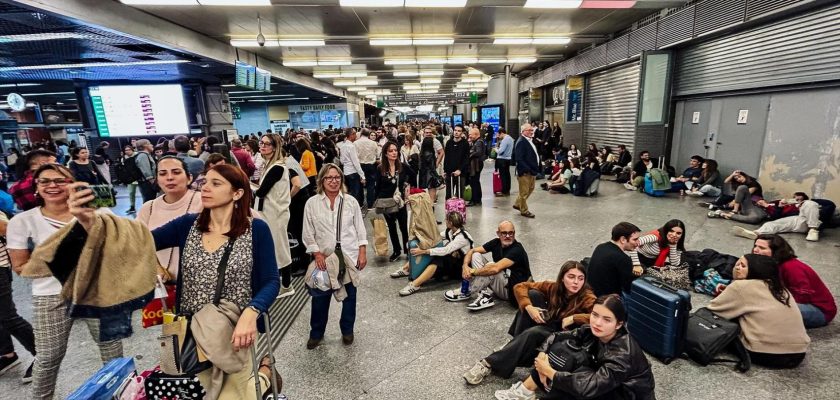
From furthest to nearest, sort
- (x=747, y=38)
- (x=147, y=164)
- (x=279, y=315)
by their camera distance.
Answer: (x=747, y=38) < (x=147, y=164) < (x=279, y=315)

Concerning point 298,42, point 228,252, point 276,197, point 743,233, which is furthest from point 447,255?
point 298,42

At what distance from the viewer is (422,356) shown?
294 centimetres

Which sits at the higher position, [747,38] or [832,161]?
[747,38]

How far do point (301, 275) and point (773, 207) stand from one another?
7.72m

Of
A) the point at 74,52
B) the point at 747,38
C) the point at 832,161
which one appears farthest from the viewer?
the point at 74,52

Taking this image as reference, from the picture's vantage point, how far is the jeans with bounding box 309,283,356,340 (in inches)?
117

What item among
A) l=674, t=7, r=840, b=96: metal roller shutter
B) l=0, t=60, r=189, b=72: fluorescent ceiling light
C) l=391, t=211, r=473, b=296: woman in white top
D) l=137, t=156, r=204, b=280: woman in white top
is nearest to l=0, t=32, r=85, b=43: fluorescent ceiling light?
l=0, t=60, r=189, b=72: fluorescent ceiling light

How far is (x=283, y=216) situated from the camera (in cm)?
378

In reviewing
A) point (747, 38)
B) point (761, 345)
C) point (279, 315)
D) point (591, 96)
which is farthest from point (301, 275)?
point (591, 96)

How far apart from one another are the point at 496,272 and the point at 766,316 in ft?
6.63

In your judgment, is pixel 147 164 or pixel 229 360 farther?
pixel 147 164

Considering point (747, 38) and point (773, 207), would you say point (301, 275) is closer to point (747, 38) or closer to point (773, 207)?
point (773, 207)

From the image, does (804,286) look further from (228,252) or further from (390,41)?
(390,41)

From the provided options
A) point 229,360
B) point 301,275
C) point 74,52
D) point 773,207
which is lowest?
point 301,275
